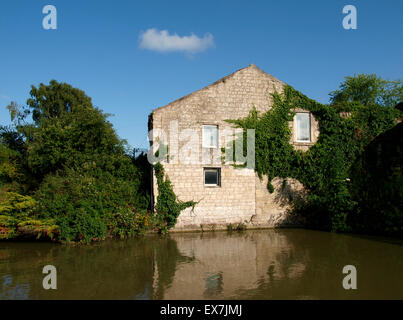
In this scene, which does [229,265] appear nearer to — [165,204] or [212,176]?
[165,204]

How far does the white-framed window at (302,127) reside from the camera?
1560cm

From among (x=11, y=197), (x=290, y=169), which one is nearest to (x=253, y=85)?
(x=290, y=169)

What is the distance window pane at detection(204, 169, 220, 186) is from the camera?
14.9 meters

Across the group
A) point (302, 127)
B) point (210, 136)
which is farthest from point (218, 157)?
point (302, 127)

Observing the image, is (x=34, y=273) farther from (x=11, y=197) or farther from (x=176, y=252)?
(x=11, y=197)

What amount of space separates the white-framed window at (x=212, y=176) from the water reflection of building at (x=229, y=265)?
106 inches

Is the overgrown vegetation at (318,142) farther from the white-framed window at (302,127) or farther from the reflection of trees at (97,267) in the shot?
the reflection of trees at (97,267)

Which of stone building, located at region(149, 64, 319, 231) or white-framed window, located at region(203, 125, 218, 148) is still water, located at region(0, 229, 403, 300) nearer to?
stone building, located at region(149, 64, 319, 231)

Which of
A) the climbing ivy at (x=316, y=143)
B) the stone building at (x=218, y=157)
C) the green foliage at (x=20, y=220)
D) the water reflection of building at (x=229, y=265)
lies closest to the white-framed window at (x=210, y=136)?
the stone building at (x=218, y=157)

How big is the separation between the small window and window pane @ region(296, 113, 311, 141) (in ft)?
14.5

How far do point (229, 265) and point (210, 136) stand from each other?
24.5ft

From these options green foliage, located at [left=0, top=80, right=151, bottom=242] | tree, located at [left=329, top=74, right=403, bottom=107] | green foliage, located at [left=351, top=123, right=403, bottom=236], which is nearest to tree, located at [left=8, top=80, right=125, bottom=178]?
green foliage, located at [left=0, top=80, right=151, bottom=242]
